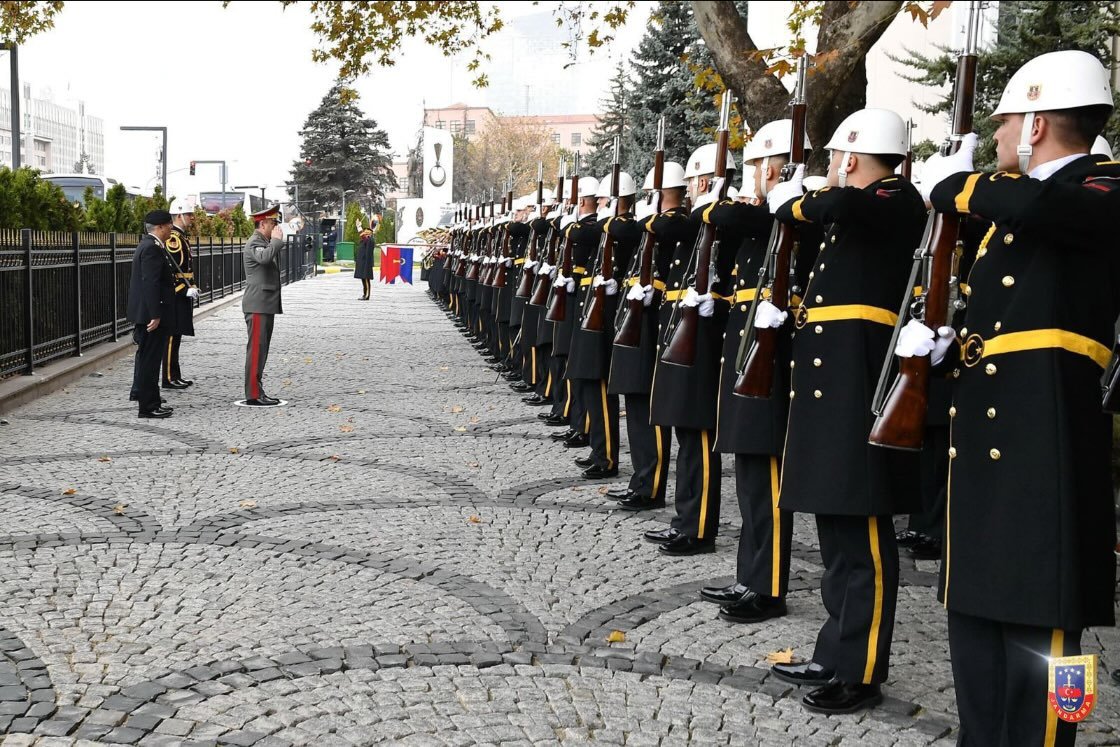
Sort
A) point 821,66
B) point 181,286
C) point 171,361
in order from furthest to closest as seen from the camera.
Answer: point 171,361, point 181,286, point 821,66

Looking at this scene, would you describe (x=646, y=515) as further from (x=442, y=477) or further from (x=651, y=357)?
(x=442, y=477)

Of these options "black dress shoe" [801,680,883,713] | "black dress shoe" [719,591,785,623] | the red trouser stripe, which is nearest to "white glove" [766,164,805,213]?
"black dress shoe" [719,591,785,623]

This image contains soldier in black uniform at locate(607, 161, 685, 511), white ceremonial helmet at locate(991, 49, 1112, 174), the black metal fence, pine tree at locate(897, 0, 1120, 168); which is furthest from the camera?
pine tree at locate(897, 0, 1120, 168)

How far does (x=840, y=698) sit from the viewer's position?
408 centimetres

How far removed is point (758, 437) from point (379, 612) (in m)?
1.72

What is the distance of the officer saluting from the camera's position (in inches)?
443

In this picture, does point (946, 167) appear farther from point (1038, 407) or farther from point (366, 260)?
point (366, 260)

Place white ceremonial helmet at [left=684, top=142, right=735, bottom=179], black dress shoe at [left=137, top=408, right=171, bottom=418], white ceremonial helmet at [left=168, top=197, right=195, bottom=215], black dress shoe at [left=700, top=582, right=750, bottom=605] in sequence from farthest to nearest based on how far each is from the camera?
white ceremonial helmet at [left=168, top=197, right=195, bottom=215], black dress shoe at [left=137, top=408, right=171, bottom=418], white ceremonial helmet at [left=684, top=142, right=735, bottom=179], black dress shoe at [left=700, top=582, right=750, bottom=605]

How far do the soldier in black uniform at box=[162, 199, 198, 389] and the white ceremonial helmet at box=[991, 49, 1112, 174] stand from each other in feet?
30.9

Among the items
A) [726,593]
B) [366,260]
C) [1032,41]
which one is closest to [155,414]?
[726,593]

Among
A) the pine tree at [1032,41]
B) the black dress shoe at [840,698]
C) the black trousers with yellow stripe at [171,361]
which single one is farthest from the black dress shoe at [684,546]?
the pine tree at [1032,41]

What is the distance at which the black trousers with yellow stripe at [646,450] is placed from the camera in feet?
23.2

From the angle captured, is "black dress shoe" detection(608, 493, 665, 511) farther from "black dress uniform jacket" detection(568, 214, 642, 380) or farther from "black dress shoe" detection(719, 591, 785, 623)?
"black dress shoe" detection(719, 591, 785, 623)

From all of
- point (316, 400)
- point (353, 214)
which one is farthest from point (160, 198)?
point (353, 214)
